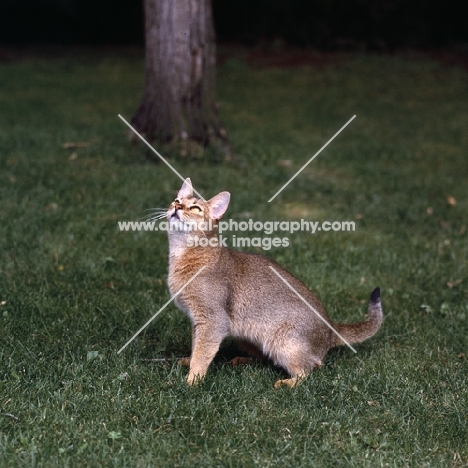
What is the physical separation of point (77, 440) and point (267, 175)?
5.53 metres

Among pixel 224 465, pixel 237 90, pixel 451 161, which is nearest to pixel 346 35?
pixel 237 90

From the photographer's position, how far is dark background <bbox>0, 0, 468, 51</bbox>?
Result: 62.3 feet

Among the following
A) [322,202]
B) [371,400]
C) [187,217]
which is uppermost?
[187,217]

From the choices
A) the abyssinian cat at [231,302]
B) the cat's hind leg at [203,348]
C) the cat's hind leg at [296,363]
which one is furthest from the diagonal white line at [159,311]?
the cat's hind leg at [296,363]

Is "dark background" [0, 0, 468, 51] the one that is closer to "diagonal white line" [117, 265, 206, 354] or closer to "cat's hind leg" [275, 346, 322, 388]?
"diagonal white line" [117, 265, 206, 354]

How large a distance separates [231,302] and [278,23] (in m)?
16.0

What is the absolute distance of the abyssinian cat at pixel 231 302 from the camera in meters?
4.46

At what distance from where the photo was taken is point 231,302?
4.57 m

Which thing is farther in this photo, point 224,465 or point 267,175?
point 267,175

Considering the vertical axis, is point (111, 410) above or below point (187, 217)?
below

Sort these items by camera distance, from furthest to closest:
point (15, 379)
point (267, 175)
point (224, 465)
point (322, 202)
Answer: point (267, 175) < point (322, 202) < point (15, 379) < point (224, 465)

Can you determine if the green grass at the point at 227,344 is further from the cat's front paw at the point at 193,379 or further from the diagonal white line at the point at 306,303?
the diagonal white line at the point at 306,303

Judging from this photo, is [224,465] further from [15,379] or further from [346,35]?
[346,35]

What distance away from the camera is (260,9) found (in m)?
19.5
